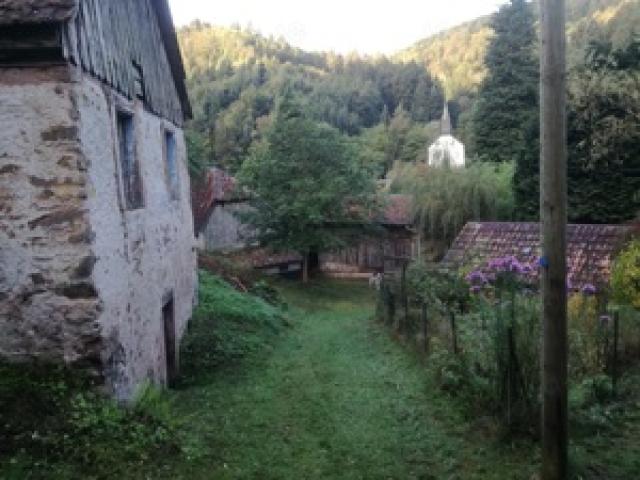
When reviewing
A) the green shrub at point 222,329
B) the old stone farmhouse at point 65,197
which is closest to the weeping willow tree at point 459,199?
the green shrub at point 222,329

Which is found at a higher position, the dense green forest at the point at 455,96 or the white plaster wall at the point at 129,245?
the dense green forest at the point at 455,96

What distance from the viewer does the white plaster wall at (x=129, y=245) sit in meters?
5.63

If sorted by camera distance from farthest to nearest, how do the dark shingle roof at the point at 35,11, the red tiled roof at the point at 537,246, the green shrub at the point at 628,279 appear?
the red tiled roof at the point at 537,246 < the green shrub at the point at 628,279 < the dark shingle roof at the point at 35,11

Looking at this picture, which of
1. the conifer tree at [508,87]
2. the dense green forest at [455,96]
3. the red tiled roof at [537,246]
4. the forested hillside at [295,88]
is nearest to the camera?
the red tiled roof at [537,246]

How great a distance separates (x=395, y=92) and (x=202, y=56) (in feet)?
111

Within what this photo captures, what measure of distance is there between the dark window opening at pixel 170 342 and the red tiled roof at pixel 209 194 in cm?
1858

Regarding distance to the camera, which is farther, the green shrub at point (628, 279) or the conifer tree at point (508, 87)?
the conifer tree at point (508, 87)

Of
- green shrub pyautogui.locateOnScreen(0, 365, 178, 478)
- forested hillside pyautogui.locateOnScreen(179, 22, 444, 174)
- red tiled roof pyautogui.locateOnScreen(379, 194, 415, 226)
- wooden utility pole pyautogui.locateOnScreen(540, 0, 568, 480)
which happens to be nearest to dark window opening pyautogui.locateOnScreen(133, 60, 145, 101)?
green shrub pyautogui.locateOnScreen(0, 365, 178, 478)

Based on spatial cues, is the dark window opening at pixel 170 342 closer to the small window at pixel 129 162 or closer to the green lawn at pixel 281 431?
the green lawn at pixel 281 431

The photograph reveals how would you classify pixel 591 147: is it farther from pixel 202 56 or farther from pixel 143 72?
pixel 202 56

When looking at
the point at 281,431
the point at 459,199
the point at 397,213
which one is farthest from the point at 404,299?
the point at 397,213

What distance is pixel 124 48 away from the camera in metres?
7.12

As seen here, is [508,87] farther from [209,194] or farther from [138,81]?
[138,81]

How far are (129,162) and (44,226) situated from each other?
2219mm
